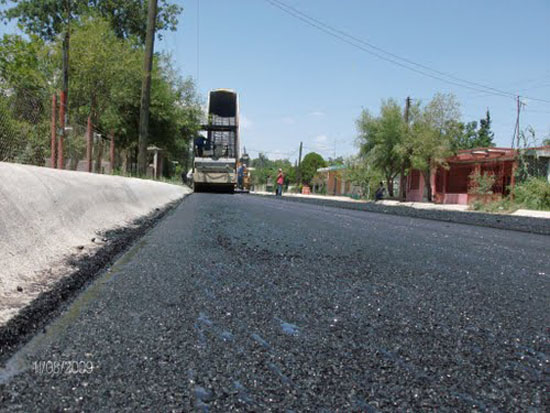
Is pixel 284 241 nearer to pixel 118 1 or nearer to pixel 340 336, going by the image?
pixel 340 336

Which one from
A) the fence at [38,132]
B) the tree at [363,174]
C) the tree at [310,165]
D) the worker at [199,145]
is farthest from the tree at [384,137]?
the tree at [310,165]

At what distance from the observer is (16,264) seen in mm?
2750

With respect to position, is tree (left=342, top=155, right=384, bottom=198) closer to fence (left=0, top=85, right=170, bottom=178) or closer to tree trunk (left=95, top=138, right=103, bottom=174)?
tree trunk (left=95, top=138, right=103, bottom=174)

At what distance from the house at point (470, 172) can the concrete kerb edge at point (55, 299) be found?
86.7 ft

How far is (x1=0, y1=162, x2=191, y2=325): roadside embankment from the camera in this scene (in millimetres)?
2625

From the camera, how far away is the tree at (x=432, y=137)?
36.6 m

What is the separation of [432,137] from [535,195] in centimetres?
1653

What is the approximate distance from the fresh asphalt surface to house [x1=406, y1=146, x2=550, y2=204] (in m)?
26.2

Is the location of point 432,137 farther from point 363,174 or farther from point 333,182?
point 333,182

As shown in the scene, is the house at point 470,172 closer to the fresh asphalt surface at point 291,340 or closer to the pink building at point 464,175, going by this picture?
the pink building at point 464,175

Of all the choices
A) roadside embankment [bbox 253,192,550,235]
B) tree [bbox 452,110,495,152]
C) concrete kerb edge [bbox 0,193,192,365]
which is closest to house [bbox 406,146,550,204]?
roadside embankment [bbox 253,192,550,235]

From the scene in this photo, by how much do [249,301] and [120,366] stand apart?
105 centimetres

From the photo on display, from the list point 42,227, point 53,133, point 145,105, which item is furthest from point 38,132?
point 145,105

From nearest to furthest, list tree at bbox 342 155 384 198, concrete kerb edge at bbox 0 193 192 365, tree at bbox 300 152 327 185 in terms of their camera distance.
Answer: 1. concrete kerb edge at bbox 0 193 192 365
2. tree at bbox 342 155 384 198
3. tree at bbox 300 152 327 185
